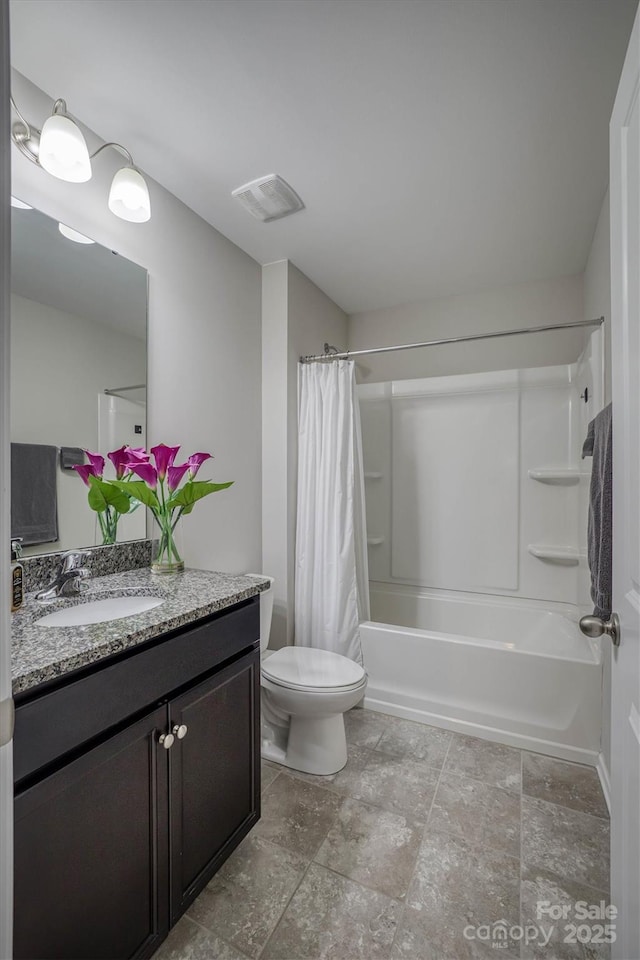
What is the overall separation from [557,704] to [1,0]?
259 cm

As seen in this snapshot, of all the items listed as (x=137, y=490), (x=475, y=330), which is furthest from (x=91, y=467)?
→ (x=475, y=330)

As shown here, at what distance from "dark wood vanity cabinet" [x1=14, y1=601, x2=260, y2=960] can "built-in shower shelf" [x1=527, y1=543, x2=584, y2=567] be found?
1911 mm

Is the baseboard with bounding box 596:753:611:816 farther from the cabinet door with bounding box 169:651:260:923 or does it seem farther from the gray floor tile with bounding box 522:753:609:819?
the cabinet door with bounding box 169:651:260:923

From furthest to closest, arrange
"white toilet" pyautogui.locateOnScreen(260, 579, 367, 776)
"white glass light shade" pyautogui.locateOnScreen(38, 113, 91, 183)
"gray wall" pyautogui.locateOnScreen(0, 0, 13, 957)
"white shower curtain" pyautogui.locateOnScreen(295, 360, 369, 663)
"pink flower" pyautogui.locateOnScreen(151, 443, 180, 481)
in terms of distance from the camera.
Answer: "white shower curtain" pyautogui.locateOnScreen(295, 360, 369, 663) → "white toilet" pyautogui.locateOnScreen(260, 579, 367, 776) → "pink flower" pyautogui.locateOnScreen(151, 443, 180, 481) → "white glass light shade" pyautogui.locateOnScreen(38, 113, 91, 183) → "gray wall" pyautogui.locateOnScreen(0, 0, 13, 957)

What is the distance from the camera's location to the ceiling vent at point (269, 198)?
1.79m

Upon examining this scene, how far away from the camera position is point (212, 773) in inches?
50.4

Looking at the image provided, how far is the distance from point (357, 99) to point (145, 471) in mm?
1427

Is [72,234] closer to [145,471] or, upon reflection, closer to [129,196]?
[129,196]

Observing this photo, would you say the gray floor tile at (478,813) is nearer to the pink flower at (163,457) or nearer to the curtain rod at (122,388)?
the pink flower at (163,457)

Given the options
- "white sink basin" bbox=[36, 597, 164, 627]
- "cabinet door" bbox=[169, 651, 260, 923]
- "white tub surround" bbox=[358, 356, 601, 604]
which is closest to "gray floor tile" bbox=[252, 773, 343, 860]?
"cabinet door" bbox=[169, 651, 260, 923]

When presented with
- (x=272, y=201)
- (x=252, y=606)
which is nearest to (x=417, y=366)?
(x=272, y=201)

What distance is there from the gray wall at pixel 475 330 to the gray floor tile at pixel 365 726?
219 cm

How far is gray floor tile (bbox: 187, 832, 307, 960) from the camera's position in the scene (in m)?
1.19

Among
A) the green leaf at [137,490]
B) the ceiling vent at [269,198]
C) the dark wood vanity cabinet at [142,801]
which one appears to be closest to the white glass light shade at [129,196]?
the ceiling vent at [269,198]
